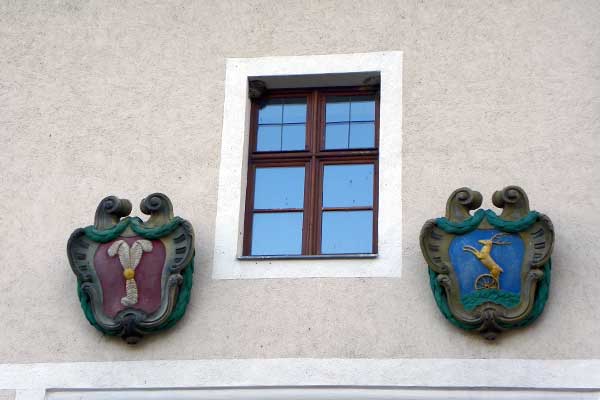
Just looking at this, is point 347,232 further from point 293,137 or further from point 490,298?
point 490,298

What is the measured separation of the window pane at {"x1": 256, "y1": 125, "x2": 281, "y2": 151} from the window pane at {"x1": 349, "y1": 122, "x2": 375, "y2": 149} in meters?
0.52

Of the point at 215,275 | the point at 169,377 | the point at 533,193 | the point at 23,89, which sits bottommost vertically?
the point at 169,377

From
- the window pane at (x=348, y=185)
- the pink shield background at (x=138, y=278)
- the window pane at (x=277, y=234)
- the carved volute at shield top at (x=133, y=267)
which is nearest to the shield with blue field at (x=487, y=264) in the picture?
the window pane at (x=348, y=185)

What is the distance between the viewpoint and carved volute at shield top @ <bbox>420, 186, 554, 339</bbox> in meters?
9.60

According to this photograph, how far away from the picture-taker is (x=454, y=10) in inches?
426

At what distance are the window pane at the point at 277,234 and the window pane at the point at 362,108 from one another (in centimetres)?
87

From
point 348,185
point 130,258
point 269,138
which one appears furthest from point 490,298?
point 130,258

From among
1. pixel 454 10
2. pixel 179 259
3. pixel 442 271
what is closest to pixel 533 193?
pixel 442 271

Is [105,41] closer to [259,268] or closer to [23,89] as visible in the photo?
[23,89]

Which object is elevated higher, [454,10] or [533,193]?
[454,10]

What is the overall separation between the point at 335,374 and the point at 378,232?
1064 millimetres

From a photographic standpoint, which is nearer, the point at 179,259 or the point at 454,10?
the point at 179,259

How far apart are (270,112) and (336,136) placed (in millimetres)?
537

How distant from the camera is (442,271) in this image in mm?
9703
